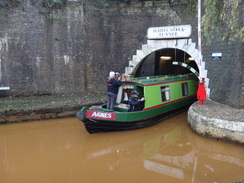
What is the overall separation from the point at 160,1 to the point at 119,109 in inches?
184

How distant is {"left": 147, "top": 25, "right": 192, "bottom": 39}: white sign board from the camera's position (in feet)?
26.7

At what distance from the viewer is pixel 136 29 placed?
9.28m

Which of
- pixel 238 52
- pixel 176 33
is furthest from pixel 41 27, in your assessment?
pixel 238 52

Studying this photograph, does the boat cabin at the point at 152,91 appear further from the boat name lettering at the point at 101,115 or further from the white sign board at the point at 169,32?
the white sign board at the point at 169,32

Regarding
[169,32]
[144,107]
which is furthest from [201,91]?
[169,32]

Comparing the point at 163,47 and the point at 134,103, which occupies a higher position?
the point at 163,47

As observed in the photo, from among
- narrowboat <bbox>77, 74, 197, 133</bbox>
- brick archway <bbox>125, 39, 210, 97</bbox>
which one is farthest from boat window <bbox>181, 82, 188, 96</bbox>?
brick archway <bbox>125, 39, 210, 97</bbox>

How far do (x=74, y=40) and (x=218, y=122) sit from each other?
6261 millimetres

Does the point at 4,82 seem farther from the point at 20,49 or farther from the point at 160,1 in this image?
the point at 160,1

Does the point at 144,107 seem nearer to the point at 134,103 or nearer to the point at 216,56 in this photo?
the point at 134,103

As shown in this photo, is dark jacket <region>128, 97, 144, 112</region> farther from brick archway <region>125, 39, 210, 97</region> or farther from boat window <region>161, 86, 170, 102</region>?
brick archway <region>125, 39, 210, 97</region>

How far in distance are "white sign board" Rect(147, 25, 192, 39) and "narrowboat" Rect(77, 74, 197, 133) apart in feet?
5.23

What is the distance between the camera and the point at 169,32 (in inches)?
332

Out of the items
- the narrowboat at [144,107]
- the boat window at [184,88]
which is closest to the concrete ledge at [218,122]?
the narrowboat at [144,107]
